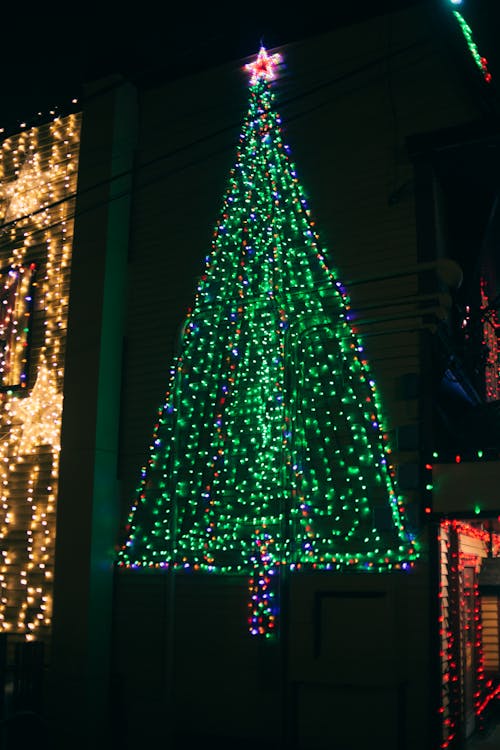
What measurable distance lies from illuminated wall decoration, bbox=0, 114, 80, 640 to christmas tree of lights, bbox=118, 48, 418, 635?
55.6 inches

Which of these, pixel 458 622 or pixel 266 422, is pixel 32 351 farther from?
pixel 458 622

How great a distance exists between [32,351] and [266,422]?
395 cm

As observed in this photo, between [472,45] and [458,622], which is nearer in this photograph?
[458,622]

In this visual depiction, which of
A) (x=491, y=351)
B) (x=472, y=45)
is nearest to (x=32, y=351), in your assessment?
(x=472, y=45)

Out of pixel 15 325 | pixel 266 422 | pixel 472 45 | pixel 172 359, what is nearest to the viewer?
pixel 472 45

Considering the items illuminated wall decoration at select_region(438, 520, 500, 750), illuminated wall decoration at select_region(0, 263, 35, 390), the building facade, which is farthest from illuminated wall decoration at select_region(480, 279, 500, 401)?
illuminated wall decoration at select_region(0, 263, 35, 390)

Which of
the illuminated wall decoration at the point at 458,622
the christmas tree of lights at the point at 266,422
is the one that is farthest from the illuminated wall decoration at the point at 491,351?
the christmas tree of lights at the point at 266,422

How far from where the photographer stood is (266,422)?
9.99 meters

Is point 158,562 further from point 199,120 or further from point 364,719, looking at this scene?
point 199,120

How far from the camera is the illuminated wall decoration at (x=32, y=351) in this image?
1105cm

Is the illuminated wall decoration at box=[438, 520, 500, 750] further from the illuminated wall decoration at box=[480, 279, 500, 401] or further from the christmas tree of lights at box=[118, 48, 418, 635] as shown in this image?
the illuminated wall decoration at box=[480, 279, 500, 401]

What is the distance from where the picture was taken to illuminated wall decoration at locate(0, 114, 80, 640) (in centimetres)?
1105

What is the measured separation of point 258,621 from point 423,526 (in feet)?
7.45

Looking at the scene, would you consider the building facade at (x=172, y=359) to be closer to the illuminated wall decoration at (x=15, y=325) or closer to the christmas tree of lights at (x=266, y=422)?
the illuminated wall decoration at (x=15, y=325)
